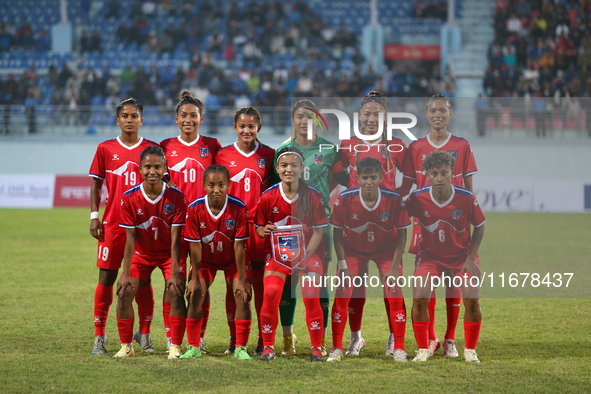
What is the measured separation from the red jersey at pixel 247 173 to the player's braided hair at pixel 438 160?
1.34m

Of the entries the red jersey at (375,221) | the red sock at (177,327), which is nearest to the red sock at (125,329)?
the red sock at (177,327)

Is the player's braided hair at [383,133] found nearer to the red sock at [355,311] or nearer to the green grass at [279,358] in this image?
the red sock at [355,311]

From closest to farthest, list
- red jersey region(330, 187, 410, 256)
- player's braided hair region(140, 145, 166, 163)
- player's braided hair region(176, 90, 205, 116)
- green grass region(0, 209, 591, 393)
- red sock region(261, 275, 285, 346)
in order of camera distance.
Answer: green grass region(0, 209, 591, 393) < red sock region(261, 275, 285, 346) < player's braided hair region(140, 145, 166, 163) < red jersey region(330, 187, 410, 256) < player's braided hair region(176, 90, 205, 116)

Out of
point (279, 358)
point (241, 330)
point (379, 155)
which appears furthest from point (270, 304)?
point (379, 155)

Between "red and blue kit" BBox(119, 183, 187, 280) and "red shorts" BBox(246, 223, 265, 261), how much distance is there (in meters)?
0.57

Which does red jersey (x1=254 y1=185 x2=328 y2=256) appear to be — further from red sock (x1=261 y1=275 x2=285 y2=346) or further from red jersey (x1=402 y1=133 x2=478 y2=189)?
red jersey (x1=402 y1=133 x2=478 y2=189)

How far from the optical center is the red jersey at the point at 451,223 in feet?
16.1

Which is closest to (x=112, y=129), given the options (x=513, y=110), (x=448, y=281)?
(x=513, y=110)

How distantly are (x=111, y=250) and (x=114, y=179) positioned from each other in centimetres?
60

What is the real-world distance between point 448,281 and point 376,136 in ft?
4.38

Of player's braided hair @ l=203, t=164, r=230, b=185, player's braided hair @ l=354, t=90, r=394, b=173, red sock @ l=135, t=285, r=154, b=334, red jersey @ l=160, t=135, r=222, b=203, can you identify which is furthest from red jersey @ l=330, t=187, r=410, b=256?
red sock @ l=135, t=285, r=154, b=334

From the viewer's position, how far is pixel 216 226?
486 cm

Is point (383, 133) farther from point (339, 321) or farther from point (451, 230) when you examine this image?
point (339, 321)

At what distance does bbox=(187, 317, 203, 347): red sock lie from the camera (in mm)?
4863
